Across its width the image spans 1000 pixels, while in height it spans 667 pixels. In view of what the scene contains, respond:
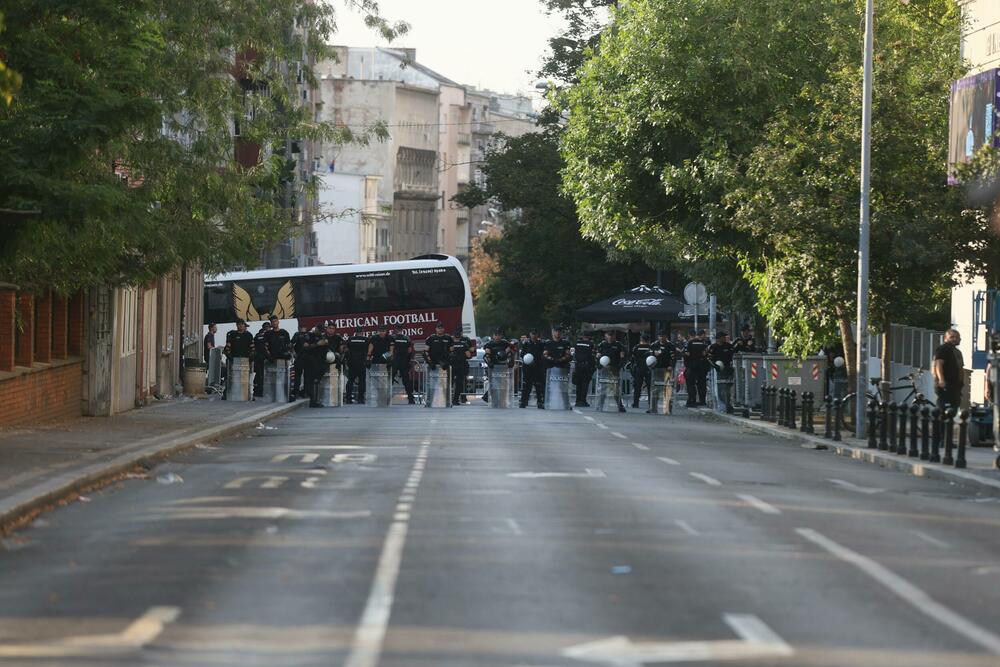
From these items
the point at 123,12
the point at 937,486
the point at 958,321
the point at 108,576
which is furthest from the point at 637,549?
the point at 958,321

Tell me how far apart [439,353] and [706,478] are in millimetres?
23835

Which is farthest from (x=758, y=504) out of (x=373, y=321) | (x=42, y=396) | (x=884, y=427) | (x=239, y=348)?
(x=373, y=321)

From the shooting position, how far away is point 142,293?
38.2 metres

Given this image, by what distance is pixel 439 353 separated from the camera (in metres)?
44.1

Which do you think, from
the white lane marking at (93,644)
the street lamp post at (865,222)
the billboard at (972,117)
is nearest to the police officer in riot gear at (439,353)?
the street lamp post at (865,222)

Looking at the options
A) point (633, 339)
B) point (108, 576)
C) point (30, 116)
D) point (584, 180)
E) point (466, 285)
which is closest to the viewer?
point (108, 576)

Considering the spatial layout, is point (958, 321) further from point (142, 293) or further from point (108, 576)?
→ point (108, 576)

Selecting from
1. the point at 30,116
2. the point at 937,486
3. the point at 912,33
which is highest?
the point at 912,33

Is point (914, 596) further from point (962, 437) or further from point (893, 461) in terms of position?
point (893, 461)

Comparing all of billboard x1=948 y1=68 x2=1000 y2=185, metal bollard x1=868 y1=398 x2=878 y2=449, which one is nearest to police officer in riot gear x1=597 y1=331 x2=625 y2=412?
billboard x1=948 y1=68 x2=1000 y2=185

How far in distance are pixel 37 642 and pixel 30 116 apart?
11958 millimetres

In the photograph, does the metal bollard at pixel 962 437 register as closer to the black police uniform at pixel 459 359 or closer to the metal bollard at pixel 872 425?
the metal bollard at pixel 872 425

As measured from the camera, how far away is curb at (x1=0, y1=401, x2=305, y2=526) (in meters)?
15.5

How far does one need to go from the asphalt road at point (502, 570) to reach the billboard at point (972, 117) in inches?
362
